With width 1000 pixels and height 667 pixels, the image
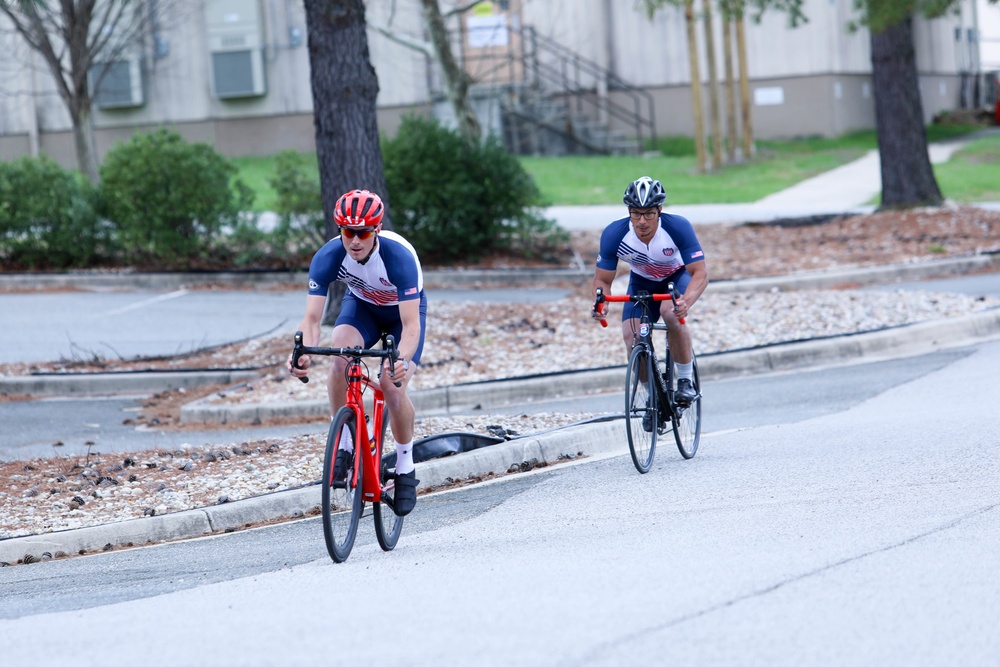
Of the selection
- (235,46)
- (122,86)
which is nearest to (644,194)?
(235,46)

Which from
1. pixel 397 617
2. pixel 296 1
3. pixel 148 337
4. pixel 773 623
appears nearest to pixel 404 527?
pixel 397 617

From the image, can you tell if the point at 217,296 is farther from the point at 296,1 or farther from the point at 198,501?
the point at 296,1

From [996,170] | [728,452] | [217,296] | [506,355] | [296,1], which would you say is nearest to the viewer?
[728,452]

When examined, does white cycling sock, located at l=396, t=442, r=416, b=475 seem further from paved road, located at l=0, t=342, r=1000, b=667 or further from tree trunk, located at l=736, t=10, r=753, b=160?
tree trunk, located at l=736, t=10, r=753, b=160

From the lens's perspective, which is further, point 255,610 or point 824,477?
point 824,477

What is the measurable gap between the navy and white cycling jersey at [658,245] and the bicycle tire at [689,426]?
80 cm

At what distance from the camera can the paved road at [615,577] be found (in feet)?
15.8

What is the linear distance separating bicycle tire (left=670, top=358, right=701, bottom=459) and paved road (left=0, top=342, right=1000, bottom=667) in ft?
0.34

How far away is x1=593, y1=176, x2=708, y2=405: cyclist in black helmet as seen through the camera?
820cm

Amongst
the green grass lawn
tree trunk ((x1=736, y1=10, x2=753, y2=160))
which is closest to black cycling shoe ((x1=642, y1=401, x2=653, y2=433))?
the green grass lawn

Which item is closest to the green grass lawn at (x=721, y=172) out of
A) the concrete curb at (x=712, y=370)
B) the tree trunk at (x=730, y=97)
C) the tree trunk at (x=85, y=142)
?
the tree trunk at (x=730, y=97)

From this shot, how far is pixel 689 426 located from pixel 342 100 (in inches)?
246

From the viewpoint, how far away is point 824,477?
7707mm

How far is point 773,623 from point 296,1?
3296 centimetres
